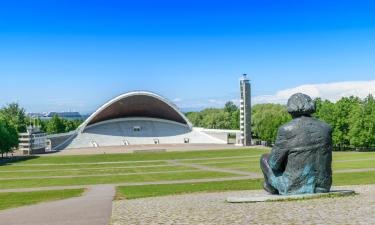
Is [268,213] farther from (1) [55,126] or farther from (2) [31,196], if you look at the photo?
(1) [55,126]

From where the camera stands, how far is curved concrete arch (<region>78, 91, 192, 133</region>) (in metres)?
89.1

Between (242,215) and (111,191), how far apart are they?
1446cm

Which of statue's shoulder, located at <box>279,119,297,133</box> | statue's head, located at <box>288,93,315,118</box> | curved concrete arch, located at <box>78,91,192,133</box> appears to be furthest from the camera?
curved concrete arch, located at <box>78,91,192,133</box>

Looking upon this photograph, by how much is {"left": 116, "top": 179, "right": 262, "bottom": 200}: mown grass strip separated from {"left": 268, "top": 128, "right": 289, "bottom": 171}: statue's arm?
830 cm

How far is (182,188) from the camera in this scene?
25922mm

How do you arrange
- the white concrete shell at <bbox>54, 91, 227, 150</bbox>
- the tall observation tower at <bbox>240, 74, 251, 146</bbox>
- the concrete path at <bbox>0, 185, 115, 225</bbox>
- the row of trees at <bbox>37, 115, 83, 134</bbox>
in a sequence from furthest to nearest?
the row of trees at <bbox>37, 115, 83, 134</bbox>
the white concrete shell at <bbox>54, 91, 227, 150</bbox>
the tall observation tower at <bbox>240, 74, 251, 146</bbox>
the concrete path at <bbox>0, 185, 115, 225</bbox>

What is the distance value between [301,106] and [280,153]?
181 cm

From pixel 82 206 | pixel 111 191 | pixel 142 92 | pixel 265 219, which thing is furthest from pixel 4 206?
pixel 142 92

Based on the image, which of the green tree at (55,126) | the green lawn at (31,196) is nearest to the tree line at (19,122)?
the green tree at (55,126)

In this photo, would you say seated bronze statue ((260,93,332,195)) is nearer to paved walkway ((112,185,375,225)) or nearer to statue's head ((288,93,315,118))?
statue's head ((288,93,315,118))

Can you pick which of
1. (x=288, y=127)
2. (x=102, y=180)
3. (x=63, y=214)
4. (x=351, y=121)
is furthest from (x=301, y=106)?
(x=351, y=121)

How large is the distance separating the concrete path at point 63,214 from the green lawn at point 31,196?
2208 mm

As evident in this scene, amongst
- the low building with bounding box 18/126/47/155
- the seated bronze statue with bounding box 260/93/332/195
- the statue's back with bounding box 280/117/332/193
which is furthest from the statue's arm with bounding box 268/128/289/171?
the low building with bounding box 18/126/47/155

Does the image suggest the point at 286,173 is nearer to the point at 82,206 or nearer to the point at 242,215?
the point at 242,215
